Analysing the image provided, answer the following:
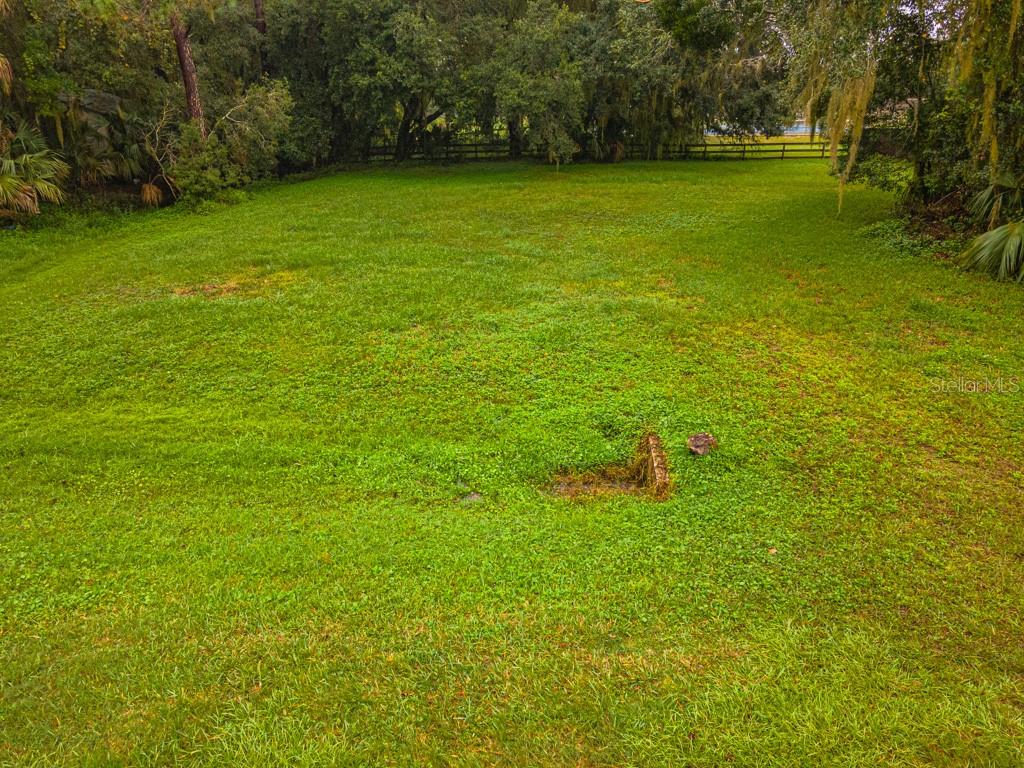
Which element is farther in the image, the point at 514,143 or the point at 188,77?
the point at 514,143

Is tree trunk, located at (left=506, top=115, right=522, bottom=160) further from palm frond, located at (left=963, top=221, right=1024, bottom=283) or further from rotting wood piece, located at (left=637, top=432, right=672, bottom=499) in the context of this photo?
rotting wood piece, located at (left=637, top=432, right=672, bottom=499)

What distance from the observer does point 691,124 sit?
63.9 ft

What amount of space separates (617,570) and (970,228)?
8.71 metres

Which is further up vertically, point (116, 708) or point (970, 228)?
point (970, 228)

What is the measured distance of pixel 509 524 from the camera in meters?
3.54

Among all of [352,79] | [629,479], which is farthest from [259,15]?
[629,479]

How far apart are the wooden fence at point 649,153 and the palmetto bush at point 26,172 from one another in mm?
10437

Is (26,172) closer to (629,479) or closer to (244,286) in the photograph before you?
(244,286)

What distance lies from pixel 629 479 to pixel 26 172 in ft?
41.3

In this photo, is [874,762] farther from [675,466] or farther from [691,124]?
[691,124]

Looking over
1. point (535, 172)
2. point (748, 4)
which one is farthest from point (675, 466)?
point (535, 172)

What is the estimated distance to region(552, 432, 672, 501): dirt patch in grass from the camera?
152 inches

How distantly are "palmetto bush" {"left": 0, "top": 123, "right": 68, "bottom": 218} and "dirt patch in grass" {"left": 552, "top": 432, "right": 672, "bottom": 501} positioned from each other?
38.5ft

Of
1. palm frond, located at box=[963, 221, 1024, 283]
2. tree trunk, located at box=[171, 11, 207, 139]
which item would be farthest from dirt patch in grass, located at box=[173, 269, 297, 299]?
palm frond, located at box=[963, 221, 1024, 283]
